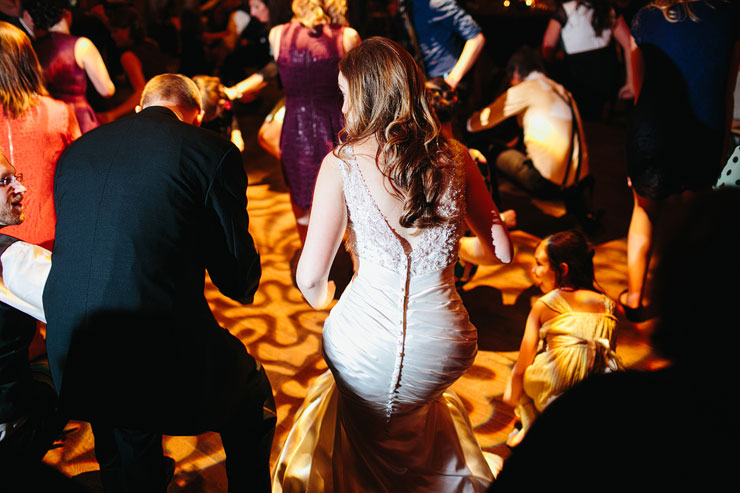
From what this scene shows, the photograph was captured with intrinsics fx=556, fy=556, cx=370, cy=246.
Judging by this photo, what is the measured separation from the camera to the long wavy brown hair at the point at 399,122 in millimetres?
1396

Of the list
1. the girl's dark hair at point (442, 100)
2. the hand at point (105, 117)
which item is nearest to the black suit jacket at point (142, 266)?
the girl's dark hair at point (442, 100)

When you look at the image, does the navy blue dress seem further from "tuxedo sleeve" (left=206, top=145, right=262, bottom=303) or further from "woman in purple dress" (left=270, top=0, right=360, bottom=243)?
"tuxedo sleeve" (left=206, top=145, right=262, bottom=303)

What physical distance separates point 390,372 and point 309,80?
1.78m

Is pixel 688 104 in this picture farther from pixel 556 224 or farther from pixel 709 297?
pixel 709 297

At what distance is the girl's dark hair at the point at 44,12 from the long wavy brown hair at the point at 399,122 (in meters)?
2.15

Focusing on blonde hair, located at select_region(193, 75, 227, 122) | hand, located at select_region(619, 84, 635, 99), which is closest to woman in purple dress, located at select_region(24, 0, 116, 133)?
blonde hair, located at select_region(193, 75, 227, 122)

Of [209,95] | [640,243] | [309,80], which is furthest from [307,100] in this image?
[640,243]

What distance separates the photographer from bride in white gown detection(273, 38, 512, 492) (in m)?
1.42

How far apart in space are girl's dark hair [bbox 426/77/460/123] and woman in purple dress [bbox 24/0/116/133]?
176 centimetres

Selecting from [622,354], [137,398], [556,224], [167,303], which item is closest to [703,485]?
[167,303]

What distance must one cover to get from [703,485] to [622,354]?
2329 millimetres

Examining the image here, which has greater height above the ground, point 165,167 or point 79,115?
point 165,167

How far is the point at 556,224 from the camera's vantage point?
13.0ft

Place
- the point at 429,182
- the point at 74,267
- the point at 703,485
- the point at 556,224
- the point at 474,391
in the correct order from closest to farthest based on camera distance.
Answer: the point at 703,485 → the point at 74,267 → the point at 429,182 → the point at 474,391 → the point at 556,224
